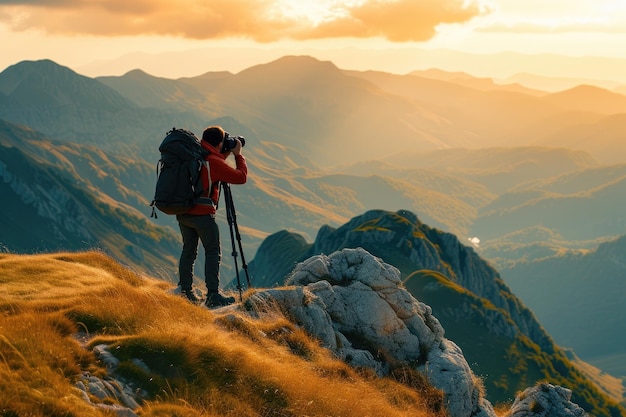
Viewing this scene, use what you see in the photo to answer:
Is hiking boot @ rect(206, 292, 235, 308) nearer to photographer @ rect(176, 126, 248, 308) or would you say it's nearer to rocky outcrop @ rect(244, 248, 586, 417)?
photographer @ rect(176, 126, 248, 308)

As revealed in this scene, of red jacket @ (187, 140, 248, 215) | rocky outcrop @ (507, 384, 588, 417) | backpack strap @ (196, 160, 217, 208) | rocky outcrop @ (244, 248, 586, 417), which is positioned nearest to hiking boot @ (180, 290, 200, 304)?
rocky outcrop @ (244, 248, 586, 417)

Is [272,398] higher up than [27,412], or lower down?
lower down

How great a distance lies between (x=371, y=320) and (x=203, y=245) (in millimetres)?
8128

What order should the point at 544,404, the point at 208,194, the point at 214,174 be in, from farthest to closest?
the point at 544,404
the point at 214,174
the point at 208,194

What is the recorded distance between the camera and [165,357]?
42.0 ft

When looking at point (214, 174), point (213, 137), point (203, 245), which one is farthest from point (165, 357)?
point (213, 137)

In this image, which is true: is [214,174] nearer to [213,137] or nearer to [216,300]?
[213,137]

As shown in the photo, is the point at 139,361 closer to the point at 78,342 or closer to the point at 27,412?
the point at 78,342

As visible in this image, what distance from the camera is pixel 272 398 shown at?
12680 mm

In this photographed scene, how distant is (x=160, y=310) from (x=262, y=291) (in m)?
5.26

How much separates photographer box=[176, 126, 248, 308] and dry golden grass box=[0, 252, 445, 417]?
5.65ft

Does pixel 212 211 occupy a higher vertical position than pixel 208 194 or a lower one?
lower

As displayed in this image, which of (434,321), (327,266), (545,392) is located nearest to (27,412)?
(327,266)

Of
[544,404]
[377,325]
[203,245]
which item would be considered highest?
[203,245]
